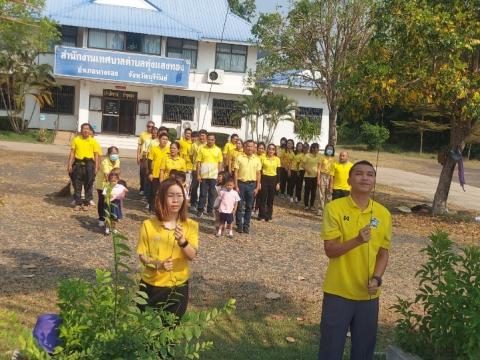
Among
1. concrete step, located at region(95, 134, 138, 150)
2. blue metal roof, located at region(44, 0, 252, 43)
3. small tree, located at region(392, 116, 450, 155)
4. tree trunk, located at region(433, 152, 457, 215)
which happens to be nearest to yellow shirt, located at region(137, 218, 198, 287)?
tree trunk, located at region(433, 152, 457, 215)

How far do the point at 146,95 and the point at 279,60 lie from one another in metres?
16.8

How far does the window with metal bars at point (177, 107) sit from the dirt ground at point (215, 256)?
19.6 m

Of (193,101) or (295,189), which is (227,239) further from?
(193,101)

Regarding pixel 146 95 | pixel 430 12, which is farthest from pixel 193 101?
pixel 430 12

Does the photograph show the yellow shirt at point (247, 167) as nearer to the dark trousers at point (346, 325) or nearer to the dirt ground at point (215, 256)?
the dirt ground at point (215, 256)

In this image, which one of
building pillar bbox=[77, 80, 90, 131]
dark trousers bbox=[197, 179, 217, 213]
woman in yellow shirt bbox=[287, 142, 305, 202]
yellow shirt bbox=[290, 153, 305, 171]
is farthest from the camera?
building pillar bbox=[77, 80, 90, 131]

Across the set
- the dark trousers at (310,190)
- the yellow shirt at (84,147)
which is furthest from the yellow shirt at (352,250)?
the dark trousers at (310,190)

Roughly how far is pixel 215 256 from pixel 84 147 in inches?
164

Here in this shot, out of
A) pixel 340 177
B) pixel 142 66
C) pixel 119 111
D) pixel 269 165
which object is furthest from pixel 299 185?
pixel 119 111

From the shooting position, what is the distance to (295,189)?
16.3 metres

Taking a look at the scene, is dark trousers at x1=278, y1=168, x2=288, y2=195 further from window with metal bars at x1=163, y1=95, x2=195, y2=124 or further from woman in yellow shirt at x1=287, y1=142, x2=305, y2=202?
window with metal bars at x1=163, y1=95, x2=195, y2=124

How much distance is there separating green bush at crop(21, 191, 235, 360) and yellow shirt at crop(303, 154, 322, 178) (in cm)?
1168

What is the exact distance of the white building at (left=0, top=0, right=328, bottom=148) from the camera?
31.2 meters

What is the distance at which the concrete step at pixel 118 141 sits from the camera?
30906 millimetres
